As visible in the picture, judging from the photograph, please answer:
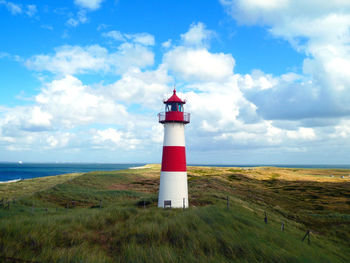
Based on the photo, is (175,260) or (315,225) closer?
(175,260)

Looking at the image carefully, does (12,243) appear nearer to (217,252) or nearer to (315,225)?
(217,252)

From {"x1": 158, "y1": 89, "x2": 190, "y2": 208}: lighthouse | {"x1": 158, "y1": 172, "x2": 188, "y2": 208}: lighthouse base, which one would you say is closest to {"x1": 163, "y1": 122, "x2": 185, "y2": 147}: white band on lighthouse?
{"x1": 158, "y1": 89, "x2": 190, "y2": 208}: lighthouse

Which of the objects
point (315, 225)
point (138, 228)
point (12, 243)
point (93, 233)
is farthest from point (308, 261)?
point (315, 225)

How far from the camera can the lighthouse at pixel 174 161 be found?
1959cm

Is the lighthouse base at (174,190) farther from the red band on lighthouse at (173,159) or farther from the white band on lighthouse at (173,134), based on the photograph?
the white band on lighthouse at (173,134)

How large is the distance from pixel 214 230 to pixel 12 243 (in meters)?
8.58

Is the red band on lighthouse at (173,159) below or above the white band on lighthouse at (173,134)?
below

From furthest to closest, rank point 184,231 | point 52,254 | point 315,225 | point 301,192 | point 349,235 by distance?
point 301,192 → point 315,225 → point 349,235 → point 184,231 → point 52,254

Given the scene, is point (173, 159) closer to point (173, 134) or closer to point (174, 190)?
point (173, 134)

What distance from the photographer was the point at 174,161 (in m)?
19.7

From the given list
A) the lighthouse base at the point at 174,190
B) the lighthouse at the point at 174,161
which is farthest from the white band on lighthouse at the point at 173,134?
the lighthouse base at the point at 174,190

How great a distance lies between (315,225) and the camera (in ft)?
87.1

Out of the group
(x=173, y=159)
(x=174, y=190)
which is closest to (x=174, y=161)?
(x=173, y=159)

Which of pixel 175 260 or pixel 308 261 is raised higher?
pixel 175 260
